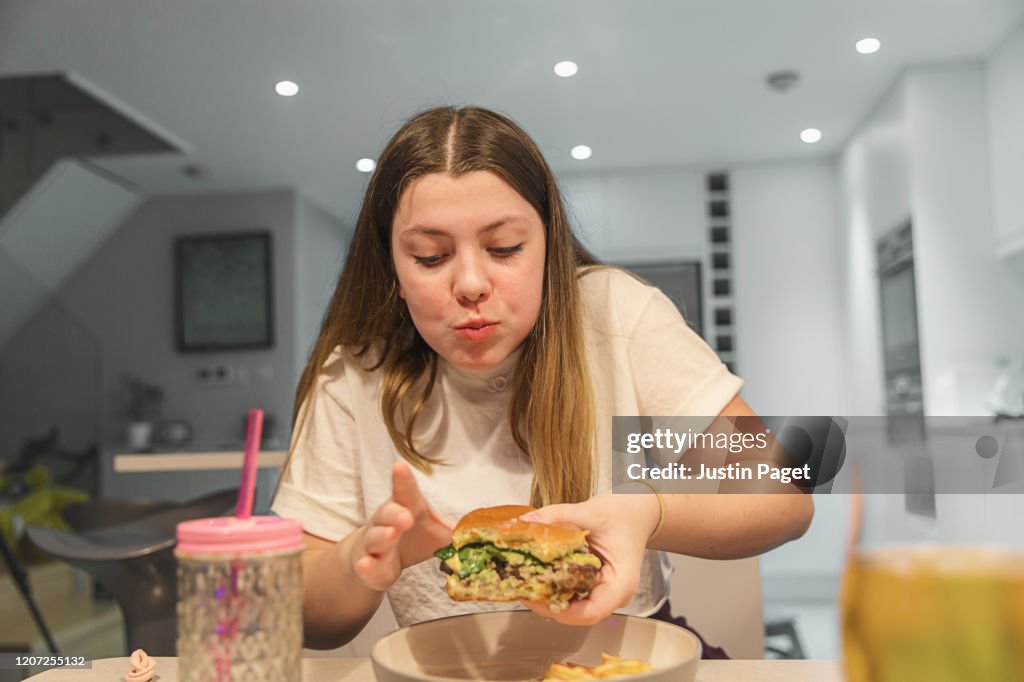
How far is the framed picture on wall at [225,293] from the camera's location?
4543 mm

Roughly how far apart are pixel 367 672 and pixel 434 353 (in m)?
0.37

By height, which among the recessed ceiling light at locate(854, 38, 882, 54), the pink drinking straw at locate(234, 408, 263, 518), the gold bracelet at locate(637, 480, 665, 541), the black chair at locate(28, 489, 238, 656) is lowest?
the black chair at locate(28, 489, 238, 656)

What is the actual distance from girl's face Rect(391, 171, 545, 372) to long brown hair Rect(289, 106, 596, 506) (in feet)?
0.08

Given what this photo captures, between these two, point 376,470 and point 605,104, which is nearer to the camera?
point 376,470

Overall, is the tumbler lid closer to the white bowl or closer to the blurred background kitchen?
the white bowl

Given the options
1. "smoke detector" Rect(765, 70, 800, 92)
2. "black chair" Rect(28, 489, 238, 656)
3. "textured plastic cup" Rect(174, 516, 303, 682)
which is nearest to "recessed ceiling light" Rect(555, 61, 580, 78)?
"smoke detector" Rect(765, 70, 800, 92)

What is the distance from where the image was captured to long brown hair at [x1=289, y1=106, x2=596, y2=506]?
77 cm

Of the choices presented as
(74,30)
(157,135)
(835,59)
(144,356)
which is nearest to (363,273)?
(74,30)

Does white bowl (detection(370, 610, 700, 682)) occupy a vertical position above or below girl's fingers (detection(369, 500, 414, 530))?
below

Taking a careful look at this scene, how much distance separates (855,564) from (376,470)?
64 centimetres

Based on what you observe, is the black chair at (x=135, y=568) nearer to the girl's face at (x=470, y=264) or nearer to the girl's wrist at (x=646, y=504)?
the girl's face at (x=470, y=264)

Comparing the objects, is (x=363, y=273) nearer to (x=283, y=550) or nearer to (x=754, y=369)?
(x=283, y=550)

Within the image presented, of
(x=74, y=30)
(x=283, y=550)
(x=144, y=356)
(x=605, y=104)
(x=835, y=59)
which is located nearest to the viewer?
(x=283, y=550)

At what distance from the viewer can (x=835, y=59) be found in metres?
3.21
